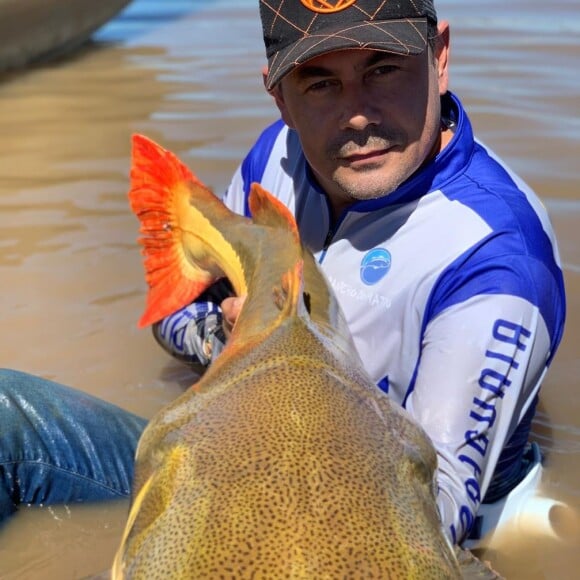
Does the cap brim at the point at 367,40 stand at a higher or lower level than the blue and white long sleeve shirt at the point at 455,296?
higher

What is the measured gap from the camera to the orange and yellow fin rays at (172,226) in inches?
112

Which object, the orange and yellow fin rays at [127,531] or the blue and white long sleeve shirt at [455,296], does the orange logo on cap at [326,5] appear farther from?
the orange and yellow fin rays at [127,531]

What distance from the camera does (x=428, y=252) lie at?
2369mm

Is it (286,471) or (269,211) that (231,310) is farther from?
(286,471)

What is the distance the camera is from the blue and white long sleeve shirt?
6.62 feet

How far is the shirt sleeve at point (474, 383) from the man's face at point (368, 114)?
45cm

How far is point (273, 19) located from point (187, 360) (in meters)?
1.15

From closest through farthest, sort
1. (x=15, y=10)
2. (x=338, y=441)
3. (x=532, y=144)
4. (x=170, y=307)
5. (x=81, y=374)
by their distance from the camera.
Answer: (x=338, y=441), (x=170, y=307), (x=81, y=374), (x=532, y=144), (x=15, y=10)

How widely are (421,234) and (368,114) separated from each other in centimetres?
32

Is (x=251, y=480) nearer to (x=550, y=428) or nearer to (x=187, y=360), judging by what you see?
(x=187, y=360)

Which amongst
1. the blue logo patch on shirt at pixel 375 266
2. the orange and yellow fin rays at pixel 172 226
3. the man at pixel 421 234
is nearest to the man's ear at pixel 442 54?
the man at pixel 421 234

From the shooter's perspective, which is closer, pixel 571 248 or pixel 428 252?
pixel 428 252

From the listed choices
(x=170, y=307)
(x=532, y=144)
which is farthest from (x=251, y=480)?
(x=532, y=144)

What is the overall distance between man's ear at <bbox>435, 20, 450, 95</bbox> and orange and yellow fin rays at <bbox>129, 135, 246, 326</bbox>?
689 millimetres
